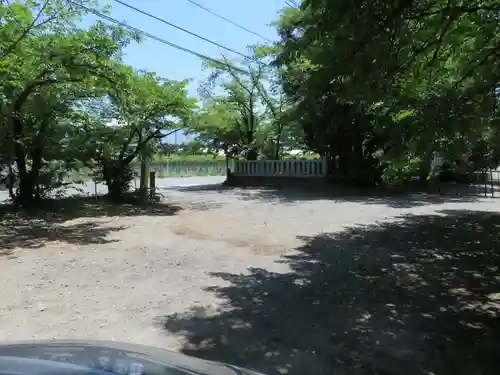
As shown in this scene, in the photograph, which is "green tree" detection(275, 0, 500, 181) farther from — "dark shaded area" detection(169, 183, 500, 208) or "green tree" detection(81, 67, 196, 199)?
"dark shaded area" detection(169, 183, 500, 208)

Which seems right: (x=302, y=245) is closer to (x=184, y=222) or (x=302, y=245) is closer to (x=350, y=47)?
(x=184, y=222)

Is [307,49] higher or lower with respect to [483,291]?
higher

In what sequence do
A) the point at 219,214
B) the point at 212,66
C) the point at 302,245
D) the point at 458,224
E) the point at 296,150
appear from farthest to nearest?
the point at 296,150
the point at 212,66
the point at 219,214
the point at 458,224
the point at 302,245

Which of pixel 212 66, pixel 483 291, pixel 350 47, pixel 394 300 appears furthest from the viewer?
pixel 212 66

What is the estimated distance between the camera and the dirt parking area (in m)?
3.73

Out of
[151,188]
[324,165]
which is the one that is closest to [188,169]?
[324,165]

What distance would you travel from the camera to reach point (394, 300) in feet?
16.3

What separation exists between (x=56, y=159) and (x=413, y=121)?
385 inches

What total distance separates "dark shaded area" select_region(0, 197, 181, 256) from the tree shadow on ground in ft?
12.8

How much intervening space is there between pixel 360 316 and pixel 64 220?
7957 millimetres

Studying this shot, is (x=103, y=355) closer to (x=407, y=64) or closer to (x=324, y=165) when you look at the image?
(x=407, y=64)

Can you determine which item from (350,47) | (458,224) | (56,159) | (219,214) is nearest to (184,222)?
(219,214)

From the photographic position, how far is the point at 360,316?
4.47 m

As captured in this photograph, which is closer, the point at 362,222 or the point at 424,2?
the point at 424,2
